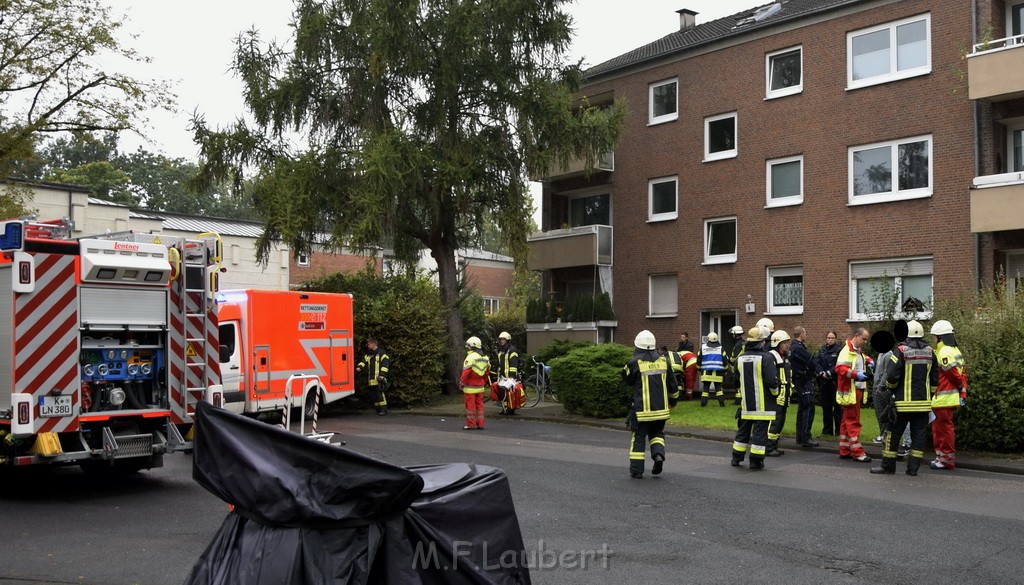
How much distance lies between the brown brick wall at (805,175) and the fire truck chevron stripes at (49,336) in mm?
19208

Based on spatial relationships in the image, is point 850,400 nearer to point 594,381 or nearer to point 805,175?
point 594,381

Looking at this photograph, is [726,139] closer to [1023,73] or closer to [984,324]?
[1023,73]

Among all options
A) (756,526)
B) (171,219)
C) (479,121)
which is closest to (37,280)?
(756,526)

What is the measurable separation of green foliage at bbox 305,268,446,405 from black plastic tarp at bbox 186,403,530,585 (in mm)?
18983

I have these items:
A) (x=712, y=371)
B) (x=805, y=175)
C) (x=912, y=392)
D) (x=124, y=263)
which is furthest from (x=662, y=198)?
(x=124, y=263)

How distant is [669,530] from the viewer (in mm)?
8719

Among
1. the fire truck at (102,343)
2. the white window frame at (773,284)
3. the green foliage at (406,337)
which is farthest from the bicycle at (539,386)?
the fire truck at (102,343)

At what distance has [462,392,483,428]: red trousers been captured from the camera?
18422mm

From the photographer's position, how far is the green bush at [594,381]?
2009 centimetres

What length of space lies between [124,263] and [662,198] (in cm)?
2104

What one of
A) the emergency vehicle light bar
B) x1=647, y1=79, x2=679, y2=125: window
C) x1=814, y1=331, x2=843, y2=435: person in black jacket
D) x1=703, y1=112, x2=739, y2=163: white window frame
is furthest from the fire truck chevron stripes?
x1=647, y1=79, x2=679, y2=125: window

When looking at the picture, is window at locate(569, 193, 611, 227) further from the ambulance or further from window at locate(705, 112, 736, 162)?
the ambulance

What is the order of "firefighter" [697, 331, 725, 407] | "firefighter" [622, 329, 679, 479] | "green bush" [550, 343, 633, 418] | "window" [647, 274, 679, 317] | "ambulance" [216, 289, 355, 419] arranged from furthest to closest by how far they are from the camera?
1. "window" [647, 274, 679, 317]
2. "firefighter" [697, 331, 725, 407]
3. "green bush" [550, 343, 633, 418]
4. "ambulance" [216, 289, 355, 419]
5. "firefighter" [622, 329, 679, 479]

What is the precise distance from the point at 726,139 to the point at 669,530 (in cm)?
2105
